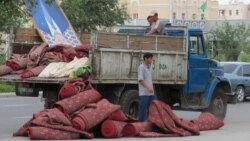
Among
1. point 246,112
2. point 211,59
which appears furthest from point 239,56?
point 211,59

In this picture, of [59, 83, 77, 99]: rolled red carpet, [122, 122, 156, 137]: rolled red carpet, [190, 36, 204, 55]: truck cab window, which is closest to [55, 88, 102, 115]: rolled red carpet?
[59, 83, 77, 99]: rolled red carpet

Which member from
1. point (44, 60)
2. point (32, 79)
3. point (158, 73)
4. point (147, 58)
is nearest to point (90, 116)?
point (147, 58)

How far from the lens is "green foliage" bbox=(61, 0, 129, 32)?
35.8 m

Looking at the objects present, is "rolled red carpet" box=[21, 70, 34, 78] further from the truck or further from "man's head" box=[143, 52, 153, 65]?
"man's head" box=[143, 52, 153, 65]

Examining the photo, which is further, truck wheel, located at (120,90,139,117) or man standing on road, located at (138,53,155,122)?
truck wheel, located at (120,90,139,117)

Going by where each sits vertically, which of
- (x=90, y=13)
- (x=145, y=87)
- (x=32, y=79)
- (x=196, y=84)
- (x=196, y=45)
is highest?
(x=90, y=13)

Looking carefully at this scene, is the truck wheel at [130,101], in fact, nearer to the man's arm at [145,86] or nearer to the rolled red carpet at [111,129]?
the man's arm at [145,86]

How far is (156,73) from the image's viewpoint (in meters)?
16.2

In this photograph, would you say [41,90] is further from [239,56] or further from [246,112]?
[239,56]

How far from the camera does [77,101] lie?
13.4 metres

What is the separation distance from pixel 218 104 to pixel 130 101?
331 cm

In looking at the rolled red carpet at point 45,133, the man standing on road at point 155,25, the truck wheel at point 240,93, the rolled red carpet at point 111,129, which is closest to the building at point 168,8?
the truck wheel at point 240,93

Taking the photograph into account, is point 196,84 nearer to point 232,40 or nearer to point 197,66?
point 197,66

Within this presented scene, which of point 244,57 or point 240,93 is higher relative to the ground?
point 244,57
